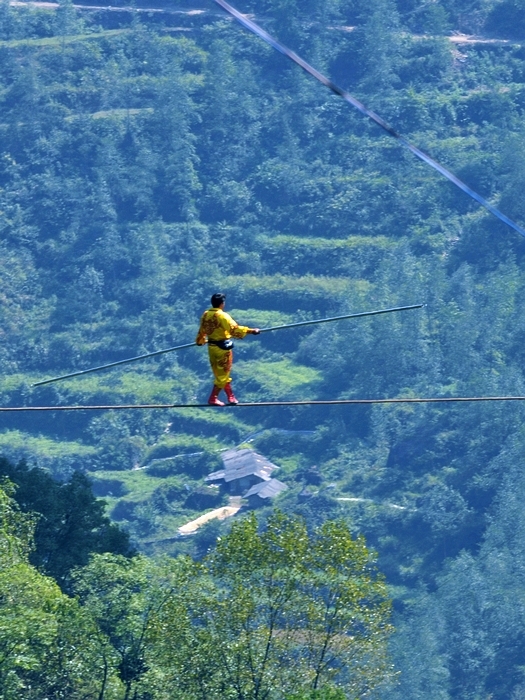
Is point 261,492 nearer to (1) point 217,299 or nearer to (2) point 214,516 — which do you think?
(2) point 214,516

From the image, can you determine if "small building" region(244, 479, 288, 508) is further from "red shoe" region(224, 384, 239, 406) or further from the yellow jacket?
the yellow jacket

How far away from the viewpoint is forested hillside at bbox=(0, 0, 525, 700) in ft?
275

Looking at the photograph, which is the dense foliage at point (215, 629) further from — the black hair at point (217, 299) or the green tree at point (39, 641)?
the black hair at point (217, 299)

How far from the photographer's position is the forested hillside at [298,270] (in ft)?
275

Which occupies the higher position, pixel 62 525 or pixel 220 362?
pixel 220 362

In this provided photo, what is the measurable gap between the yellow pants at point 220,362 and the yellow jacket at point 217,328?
20 cm

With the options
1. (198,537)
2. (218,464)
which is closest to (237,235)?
(218,464)

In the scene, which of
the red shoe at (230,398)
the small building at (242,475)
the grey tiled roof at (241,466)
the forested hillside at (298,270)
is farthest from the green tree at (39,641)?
the grey tiled roof at (241,466)

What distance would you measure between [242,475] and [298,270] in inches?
865

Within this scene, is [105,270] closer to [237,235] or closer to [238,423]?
[237,235]

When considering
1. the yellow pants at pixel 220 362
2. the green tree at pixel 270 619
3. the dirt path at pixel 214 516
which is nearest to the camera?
the yellow pants at pixel 220 362

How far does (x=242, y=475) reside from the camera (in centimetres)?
8325

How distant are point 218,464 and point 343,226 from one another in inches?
1132

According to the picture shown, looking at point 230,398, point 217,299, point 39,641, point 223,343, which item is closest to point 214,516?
point 39,641
